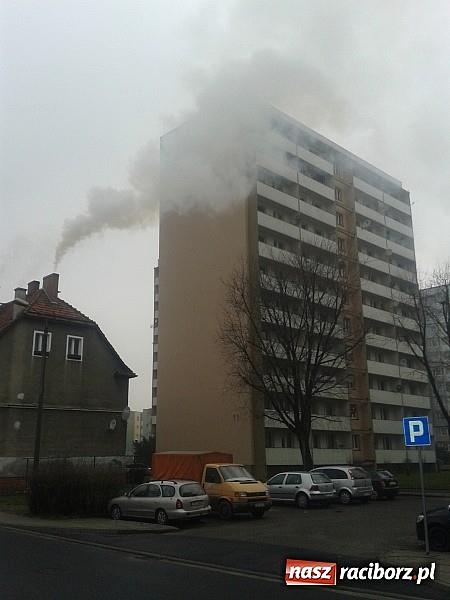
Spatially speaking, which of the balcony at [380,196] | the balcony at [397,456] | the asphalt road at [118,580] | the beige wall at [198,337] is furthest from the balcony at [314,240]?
the asphalt road at [118,580]

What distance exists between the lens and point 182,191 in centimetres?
3070

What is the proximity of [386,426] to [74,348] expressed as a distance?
30.3m

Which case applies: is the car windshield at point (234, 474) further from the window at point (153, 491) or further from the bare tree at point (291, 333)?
the bare tree at point (291, 333)

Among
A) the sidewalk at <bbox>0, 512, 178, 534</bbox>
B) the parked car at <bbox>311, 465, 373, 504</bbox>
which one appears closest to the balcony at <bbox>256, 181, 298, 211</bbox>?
the parked car at <bbox>311, 465, 373, 504</bbox>

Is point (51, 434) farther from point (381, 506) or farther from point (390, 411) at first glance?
point (390, 411)

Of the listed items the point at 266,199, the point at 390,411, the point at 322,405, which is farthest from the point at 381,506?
the point at 390,411

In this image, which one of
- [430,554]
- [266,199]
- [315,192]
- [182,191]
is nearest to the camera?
[430,554]

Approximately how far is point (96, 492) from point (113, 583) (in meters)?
10.5

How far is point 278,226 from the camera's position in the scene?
43.9 meters

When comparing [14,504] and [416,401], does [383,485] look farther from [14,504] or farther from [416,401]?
[416,401]

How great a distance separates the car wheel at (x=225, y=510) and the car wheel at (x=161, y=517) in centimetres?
240

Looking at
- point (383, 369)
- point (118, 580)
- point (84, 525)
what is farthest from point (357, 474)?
point (383, 369)

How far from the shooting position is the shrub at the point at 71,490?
60.6 ft

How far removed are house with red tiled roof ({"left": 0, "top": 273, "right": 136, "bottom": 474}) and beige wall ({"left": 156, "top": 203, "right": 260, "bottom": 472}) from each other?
9.52 m
